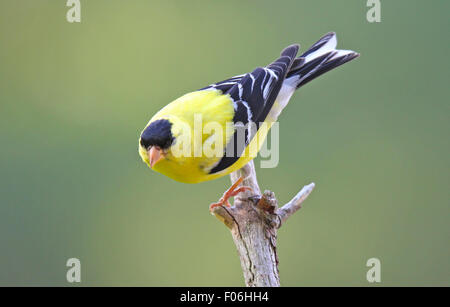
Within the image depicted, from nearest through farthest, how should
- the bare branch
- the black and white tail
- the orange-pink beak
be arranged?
1. the orange-pink beak
2. the bare branch
3. the black and white tail

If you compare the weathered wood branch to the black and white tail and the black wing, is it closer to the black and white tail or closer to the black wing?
the black wing

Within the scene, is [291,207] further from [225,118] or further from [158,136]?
[158,136]

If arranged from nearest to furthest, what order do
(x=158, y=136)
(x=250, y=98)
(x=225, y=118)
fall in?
(x=158, y=136) → (x=225, y=118) → (x=250, y=98)

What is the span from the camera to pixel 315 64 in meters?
2.65

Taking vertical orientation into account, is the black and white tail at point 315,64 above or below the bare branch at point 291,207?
above

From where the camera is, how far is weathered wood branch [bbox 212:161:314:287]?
1999 millimetres

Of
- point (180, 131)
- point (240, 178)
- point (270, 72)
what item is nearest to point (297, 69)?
point (270, 72)

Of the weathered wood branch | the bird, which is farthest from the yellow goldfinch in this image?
the weathered wood branch

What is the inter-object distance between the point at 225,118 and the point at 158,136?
1.18 feet

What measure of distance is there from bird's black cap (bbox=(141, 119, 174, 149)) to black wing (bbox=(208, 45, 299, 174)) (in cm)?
26

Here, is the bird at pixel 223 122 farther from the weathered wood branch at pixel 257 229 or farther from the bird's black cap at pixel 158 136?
the weathered wood branch at pixel 257 229

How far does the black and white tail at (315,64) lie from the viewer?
263 cm

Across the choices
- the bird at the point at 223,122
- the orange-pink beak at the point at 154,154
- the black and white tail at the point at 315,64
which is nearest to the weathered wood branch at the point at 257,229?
the bird at the point at 223,122

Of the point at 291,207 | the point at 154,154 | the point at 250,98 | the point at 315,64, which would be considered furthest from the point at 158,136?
the point at 315,64
